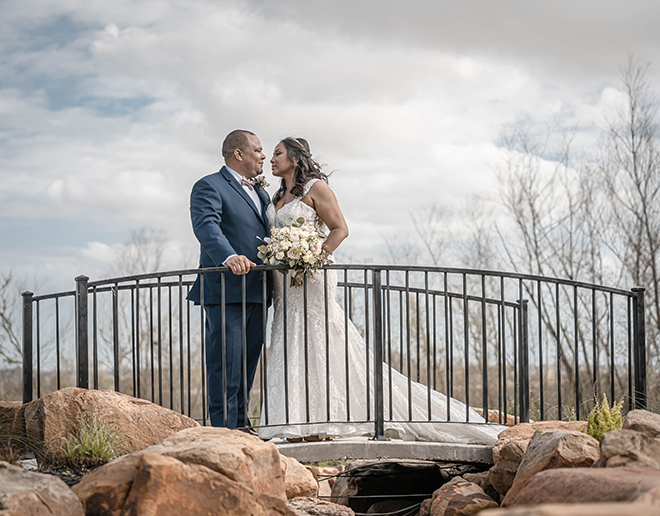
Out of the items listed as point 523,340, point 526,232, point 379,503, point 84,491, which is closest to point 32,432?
point 84,491

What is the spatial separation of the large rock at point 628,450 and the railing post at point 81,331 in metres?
3.95

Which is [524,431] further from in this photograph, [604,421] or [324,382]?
[324,382]

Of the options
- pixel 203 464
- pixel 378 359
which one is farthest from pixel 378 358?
pixel 203 464

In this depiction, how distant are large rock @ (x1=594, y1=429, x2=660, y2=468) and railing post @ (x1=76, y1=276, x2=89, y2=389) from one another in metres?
3.95

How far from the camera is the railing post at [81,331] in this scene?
538cm

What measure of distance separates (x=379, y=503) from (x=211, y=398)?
Result: 2.33 metres

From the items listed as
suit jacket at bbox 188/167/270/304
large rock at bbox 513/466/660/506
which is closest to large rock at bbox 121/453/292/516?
large rock at bbox 513/466/660/506

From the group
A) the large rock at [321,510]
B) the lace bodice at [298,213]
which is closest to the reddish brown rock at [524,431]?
the large rock at [321,510]

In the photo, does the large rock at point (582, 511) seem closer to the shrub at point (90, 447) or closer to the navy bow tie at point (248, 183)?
the shrub at point (90, 447)

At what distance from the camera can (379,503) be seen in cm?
678

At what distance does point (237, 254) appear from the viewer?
5422mm

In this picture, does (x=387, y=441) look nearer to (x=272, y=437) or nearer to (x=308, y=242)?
(x=272, y=437)

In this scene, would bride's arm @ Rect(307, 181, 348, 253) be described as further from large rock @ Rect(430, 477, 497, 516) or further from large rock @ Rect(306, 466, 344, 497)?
large rock @ Rect(306, 466, 344, 497)

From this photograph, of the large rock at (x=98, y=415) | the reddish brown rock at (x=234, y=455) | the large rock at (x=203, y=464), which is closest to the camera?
the large rock at (x=203, y=464)
